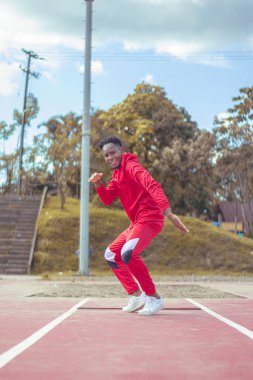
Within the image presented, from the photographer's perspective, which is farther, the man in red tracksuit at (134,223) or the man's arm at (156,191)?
the man in red tracksuit at (134,223)

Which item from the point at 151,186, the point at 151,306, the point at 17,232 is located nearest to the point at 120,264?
the point at 151,306

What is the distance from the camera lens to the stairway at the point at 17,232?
25.1 meters

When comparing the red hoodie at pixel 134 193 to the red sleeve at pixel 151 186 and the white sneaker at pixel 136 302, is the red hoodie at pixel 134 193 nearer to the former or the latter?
the red sleeve at pixel 151 186

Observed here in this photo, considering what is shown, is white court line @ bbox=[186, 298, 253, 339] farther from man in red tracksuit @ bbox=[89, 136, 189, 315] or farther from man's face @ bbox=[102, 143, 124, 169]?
man's face @ bbox=[102, 143, 124, 169]

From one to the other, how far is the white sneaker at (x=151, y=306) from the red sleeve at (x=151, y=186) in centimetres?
135

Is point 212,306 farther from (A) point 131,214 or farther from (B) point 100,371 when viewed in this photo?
(B) point 100,371

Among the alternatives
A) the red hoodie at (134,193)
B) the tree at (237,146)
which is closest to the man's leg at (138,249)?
the red hoodie at (134,193)

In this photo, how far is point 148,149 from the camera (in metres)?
50.1

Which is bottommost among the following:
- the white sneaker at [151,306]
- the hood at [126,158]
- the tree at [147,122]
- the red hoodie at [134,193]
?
the white sneaker at [151,306]

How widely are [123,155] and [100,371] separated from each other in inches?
165

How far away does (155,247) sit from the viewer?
27984 millimetres

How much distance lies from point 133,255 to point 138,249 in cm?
9

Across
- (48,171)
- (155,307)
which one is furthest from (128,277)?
(48,171)

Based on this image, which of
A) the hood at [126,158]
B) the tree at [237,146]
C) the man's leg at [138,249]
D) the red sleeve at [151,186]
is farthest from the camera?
the tree at [237,146]
